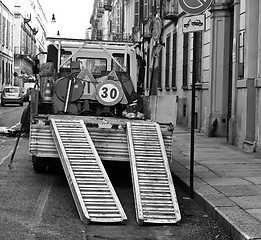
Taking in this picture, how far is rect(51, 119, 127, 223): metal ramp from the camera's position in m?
6.83

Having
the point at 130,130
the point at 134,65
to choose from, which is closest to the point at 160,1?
the point at 134,65

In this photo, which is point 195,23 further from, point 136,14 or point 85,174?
point 136,14

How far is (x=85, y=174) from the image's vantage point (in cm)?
766

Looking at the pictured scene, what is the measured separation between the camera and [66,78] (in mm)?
11070

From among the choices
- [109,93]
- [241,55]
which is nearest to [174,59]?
[241,55]

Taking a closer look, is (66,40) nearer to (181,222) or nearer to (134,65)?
(134,65)

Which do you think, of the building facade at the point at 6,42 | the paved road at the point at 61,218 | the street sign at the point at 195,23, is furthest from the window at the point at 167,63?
the building facade at the point at 6,42

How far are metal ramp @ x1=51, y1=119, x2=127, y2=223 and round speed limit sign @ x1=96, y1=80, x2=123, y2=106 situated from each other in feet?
6.78

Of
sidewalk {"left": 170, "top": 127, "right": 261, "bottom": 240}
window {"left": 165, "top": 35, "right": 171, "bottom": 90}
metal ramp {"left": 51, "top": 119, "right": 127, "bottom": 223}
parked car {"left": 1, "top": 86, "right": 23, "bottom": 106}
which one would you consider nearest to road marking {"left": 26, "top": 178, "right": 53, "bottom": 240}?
metal ramp {"left": 51, "top": 119, "right": 127, "bottom": 223}

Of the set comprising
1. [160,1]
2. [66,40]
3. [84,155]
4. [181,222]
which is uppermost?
[160,1]

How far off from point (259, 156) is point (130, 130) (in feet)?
14.9

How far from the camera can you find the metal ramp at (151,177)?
690cm

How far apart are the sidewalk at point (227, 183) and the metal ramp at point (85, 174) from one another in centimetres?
130

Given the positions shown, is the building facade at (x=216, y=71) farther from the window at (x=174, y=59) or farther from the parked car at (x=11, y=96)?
the parked car at (x=11, y=96)
